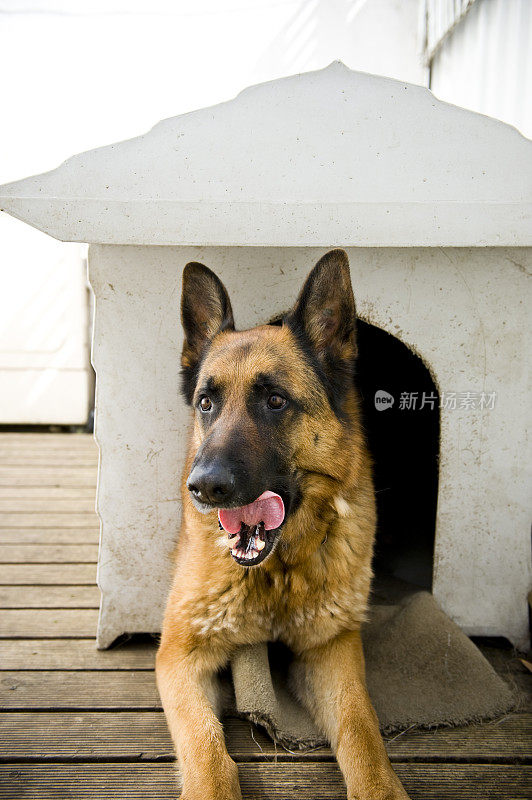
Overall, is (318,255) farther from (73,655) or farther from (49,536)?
(49,536)

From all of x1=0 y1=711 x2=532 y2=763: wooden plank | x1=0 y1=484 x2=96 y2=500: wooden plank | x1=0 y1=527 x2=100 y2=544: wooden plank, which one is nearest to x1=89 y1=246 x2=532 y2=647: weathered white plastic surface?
x1=0 y1=711 x2=532 y2=763: wooden plank

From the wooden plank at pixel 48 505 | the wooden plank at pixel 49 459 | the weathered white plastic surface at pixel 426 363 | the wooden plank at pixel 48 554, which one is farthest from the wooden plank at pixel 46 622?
the wooden plank at pixel 49 459

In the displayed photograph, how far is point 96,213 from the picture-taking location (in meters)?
1.78

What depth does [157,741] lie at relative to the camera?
5.56ft

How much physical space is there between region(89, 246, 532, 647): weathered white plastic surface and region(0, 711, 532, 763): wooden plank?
0.44m

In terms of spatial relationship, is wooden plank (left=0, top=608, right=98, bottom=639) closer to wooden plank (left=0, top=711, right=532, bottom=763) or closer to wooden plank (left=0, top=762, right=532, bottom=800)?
wooden plank (left=0, top=711, right=532, bottom=763)

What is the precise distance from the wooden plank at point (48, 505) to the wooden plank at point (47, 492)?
0.05 metres

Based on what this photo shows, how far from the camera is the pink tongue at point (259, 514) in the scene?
1.60 metres

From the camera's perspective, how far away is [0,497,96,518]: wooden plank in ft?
11.8

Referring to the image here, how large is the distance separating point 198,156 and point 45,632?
1.81 meters

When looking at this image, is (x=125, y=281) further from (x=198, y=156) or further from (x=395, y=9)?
(x=395, y=9)

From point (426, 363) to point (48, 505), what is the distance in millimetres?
2596

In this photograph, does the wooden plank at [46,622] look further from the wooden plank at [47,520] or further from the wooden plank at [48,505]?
the wooden plank at [48,505]

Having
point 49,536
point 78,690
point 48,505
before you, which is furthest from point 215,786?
point 48,505
